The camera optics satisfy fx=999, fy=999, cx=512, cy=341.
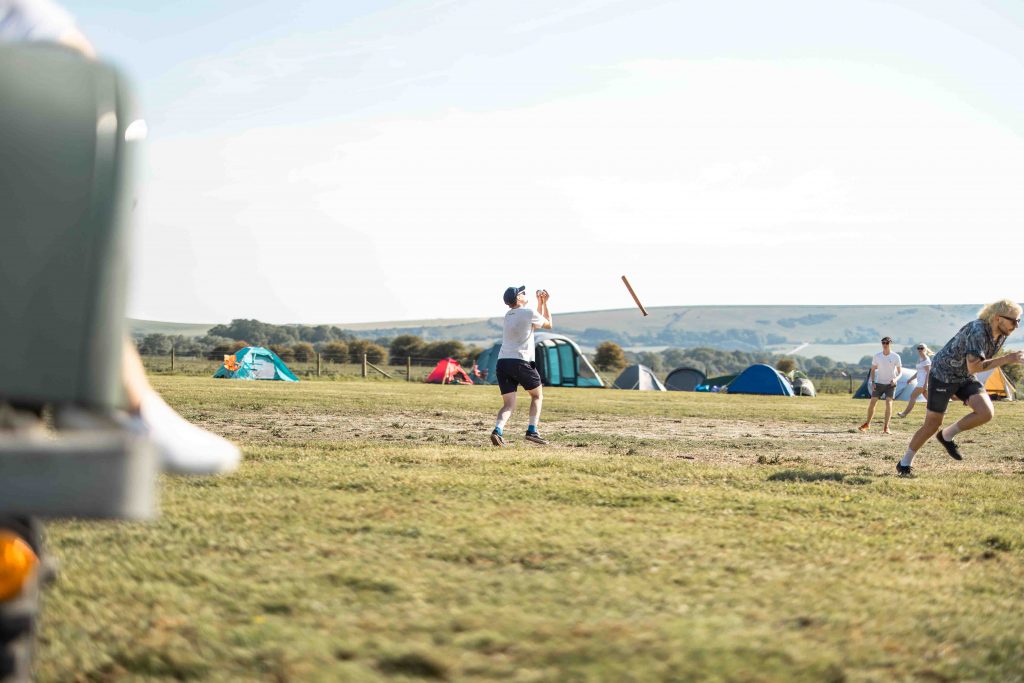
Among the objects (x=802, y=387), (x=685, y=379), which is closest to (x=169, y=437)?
(x=802, y=387)

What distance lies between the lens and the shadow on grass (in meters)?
8.50

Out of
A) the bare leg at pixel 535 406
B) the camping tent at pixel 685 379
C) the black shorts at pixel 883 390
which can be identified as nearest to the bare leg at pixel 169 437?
the bare leg at pixel 535 406

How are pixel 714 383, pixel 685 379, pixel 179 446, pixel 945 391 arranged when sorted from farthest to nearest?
pixel 685 379 → pixel 714 383 → pixel 945 391 → pixel 179 446

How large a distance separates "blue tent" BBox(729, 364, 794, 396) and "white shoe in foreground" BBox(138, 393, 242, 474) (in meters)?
42.9

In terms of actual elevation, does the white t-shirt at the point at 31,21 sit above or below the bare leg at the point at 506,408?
above

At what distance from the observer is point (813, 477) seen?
8.63 m

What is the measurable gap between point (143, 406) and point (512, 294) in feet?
33.4

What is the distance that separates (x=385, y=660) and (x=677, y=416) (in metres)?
17.0

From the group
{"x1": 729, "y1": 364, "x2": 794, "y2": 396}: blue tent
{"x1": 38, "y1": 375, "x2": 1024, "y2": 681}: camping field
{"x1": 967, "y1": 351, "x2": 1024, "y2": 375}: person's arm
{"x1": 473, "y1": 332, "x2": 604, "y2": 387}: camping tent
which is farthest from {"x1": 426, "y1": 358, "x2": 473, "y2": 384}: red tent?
{"x1": 38, "y1": 375, "x2": 1024, "y2": 681}: camping field

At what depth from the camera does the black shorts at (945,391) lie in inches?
391

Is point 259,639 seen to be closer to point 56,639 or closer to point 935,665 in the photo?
point 56,639

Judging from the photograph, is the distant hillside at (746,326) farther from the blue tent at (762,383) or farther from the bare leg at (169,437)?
the bare leg at (169,437)

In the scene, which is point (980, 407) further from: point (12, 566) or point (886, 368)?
point (12, 566)

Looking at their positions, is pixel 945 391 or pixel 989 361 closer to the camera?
pixel 989 361
